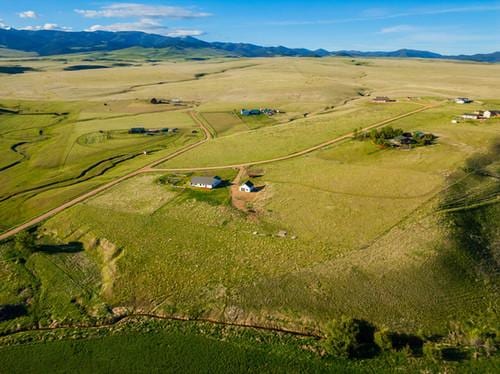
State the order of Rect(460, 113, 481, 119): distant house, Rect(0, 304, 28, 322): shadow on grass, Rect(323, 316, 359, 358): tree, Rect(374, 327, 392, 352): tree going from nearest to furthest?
Rect(323, 316, 359, 358): tree < Rect(374, 327, 392, 352): tree < Rect(0, 304, 28, 322): shadow on grass < Rect(460, 113, 481, 119): distant house

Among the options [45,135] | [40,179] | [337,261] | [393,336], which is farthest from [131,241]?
[45,135]

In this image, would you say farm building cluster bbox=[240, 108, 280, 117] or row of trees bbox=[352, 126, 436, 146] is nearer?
row of trees bbox=[352, 126, 436, 146]

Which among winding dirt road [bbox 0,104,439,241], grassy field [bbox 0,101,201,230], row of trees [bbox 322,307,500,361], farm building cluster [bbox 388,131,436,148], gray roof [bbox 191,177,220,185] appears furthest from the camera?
farm building cluster [bbox 388,131,436,148]

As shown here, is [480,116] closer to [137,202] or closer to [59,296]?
[137,202]

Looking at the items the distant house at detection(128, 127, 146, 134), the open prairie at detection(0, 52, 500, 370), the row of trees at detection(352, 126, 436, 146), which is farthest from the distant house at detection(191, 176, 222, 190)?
the distant house at detection(128, 127, 146, 134)

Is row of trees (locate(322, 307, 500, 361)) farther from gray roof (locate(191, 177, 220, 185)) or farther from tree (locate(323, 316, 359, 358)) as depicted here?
gray roof (locate(191, 177, 220, 185))

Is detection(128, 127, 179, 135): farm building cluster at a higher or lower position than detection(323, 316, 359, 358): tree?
higher

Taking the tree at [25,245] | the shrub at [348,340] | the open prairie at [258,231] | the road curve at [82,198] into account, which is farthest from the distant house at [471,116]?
the tree at [25,245]
